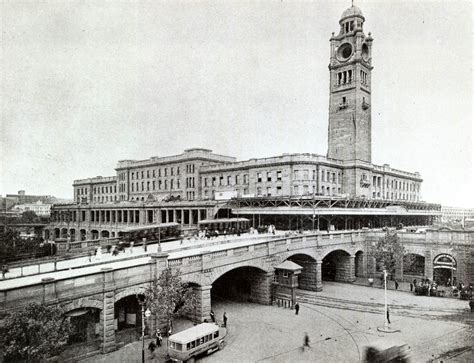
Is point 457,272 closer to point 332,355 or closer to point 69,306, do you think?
point 332,355

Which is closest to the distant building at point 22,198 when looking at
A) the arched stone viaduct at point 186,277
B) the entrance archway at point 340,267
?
the entrance archway at point 340,267

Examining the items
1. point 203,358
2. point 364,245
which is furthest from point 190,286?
point 364,245

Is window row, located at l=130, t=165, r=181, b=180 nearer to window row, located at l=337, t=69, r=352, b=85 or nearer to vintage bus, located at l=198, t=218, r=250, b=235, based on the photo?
vintage bus, located at l=198, t=218, r=250, b=235

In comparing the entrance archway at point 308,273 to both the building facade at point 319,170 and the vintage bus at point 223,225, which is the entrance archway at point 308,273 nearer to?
the vintage bus at point 223,225

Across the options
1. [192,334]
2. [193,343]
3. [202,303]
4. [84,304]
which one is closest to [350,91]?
[202,303]

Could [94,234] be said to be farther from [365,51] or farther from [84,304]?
[84,304]

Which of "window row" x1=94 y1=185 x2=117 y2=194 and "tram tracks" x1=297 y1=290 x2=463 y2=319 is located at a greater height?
"window row" x1=94 y1=185 x2=117 y2=194

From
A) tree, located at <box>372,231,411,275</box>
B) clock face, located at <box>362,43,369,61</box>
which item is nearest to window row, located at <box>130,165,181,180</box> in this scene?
clock face, located at <box>362,43,369,61</box>
